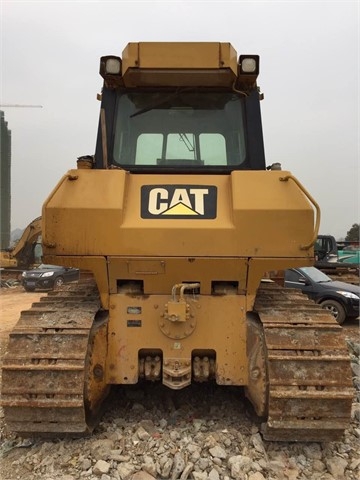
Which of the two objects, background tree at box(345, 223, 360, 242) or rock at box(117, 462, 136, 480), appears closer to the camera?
rock at box(117, 462, 136, 480)

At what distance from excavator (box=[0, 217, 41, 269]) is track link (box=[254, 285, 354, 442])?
17025mm

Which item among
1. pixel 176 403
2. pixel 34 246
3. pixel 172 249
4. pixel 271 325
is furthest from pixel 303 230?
pixel 34 246

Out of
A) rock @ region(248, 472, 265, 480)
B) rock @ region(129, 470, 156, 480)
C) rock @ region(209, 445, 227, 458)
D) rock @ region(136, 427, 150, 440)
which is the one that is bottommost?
rock @ region(129, 470, 156, 480)

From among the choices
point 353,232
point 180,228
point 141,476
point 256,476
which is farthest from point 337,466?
point 353,232

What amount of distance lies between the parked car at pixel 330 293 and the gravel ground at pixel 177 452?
7.17 m

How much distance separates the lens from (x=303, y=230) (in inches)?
142


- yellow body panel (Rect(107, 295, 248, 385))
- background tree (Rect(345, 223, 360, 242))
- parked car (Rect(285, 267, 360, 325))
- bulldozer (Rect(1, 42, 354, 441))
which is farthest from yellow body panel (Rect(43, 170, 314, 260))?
background tree (Rect(345, 223, 360, 242))

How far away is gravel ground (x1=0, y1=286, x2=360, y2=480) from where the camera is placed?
321 centimetres

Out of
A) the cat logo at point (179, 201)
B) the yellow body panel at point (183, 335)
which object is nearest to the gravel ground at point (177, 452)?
the yellow body panel at point (183, 335)

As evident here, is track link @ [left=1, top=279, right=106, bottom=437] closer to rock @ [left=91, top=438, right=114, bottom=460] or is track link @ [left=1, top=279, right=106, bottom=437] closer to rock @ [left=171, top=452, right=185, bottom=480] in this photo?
rock @ [left=91, top=438, right=114, bottom=460]

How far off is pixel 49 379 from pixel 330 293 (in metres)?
9.08

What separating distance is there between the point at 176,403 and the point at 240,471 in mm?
1184

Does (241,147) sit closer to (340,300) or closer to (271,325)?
(271,325)

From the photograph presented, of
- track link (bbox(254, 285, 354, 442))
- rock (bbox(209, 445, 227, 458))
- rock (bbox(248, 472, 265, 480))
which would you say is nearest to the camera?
rock (bbox(248, 472, 265, 480))
